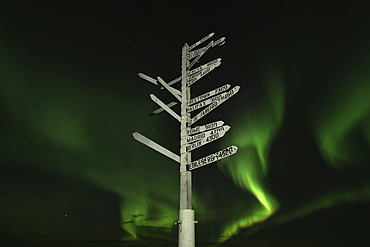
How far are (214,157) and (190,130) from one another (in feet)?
2.96

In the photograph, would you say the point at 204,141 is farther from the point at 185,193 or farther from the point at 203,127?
the point at 185,193

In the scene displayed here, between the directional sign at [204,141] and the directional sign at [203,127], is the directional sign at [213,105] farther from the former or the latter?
the directional sign at [204,141]

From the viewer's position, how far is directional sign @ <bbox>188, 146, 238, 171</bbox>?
6000 mm

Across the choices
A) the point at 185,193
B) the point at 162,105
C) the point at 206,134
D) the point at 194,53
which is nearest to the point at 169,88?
the point at 162,105

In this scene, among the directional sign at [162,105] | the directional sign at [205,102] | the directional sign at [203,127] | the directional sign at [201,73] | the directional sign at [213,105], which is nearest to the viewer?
the directional sign at [203,127]

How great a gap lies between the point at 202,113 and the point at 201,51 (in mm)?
1541

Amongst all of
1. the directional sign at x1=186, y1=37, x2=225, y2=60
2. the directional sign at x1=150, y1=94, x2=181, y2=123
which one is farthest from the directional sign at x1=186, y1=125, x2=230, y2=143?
the directional sign at x1=186, y1=37, x2=225, y2=60

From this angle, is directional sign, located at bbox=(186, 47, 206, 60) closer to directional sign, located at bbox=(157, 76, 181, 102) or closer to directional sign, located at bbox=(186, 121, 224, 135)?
directional sign, located at bbox=(157, 76, 181, 102)

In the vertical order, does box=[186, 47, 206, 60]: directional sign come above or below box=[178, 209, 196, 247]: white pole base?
above

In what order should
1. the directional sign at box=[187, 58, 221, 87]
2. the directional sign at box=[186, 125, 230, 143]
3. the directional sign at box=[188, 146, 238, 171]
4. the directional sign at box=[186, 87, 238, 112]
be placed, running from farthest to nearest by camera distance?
the directional sign at box=[187, 58, 221, 87] → the directional sign at box=[186, 87, 238, 112] → the directional sign at box=[186, 125, 230, 143] → the directional sign at box=[188, 146, 238, 171]

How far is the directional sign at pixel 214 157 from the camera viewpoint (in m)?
6.00

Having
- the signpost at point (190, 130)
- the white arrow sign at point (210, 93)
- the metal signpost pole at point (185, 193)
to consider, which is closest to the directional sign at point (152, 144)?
the signpost at point (190, 130)

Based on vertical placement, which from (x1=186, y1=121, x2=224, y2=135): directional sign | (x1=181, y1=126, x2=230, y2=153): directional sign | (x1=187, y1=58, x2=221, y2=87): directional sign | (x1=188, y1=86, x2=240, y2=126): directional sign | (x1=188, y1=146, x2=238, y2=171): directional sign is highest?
(x1=187, y1=58, x2=221, y2=87): directional sign

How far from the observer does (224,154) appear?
240 inches
